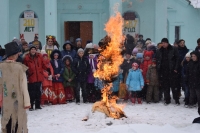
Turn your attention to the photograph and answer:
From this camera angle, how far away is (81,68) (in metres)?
12.5

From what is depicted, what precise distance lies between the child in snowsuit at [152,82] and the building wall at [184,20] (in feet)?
44.7

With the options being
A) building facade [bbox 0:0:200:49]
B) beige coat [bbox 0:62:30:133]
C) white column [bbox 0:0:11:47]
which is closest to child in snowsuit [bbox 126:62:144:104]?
beige coat [bbox 0:62:30:133]

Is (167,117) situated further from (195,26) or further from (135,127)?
(195,26)

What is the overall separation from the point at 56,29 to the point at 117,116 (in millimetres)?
9725

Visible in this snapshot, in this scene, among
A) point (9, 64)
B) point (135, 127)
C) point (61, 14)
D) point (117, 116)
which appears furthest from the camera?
point (61, 14)

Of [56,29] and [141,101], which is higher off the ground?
[56,29]

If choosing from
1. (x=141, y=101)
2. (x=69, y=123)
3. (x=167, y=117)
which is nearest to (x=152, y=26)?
(x=141, y=101)

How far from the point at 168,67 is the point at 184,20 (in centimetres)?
1477

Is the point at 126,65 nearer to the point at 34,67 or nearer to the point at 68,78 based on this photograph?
the point at 68,78

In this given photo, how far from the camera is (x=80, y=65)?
494 inches

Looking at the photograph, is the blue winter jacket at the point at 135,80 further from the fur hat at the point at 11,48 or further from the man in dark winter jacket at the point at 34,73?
the fur hat at the point at 11,48

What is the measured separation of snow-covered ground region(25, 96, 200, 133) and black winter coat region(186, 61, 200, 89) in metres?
0.76

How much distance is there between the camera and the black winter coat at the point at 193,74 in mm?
11031

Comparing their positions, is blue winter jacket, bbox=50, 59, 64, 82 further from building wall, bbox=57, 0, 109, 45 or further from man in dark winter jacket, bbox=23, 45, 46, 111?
building wall, bbox=57, 0, 109, 45
